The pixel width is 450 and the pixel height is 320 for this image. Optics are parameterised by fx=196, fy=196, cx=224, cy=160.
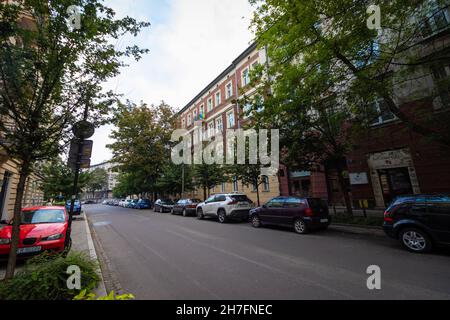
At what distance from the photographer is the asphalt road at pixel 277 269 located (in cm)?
352

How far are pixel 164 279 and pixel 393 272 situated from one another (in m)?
4.98

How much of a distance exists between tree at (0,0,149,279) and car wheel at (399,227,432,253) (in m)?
9.06

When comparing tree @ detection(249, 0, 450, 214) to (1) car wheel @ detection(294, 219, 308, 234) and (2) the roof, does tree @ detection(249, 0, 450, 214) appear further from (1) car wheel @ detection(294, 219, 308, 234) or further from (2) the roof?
(2) the roof

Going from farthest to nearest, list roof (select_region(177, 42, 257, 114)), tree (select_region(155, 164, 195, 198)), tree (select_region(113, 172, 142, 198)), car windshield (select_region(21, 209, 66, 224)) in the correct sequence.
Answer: tree (select_region(113, 172, 142, 198))
tree (select_region(155, 164, 195, 198))
roof (select_region(177, 42, 257, 114))
car windshield (select_region(21, 209, 66, 224))

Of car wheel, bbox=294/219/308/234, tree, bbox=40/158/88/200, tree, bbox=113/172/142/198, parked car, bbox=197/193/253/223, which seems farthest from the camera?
tree, bbox=113/172/142/198

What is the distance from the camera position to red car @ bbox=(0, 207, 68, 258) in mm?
5082

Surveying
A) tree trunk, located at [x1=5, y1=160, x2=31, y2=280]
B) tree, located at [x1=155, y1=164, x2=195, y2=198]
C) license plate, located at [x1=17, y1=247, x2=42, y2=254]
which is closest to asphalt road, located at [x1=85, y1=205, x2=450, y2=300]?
license plate, located at [x1=17, y1=247, x2=42, y2=254]

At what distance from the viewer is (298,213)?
8.71 meters

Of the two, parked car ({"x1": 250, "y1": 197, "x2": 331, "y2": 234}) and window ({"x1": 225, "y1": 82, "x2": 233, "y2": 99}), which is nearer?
parked car ({"x1": 250, "y1": 197, "x2": 331, "y2": 234})

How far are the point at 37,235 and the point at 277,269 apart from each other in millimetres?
6367

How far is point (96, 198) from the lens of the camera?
104 metres

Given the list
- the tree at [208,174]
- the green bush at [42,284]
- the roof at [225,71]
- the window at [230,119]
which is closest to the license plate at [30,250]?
the green bush at [42,284]
